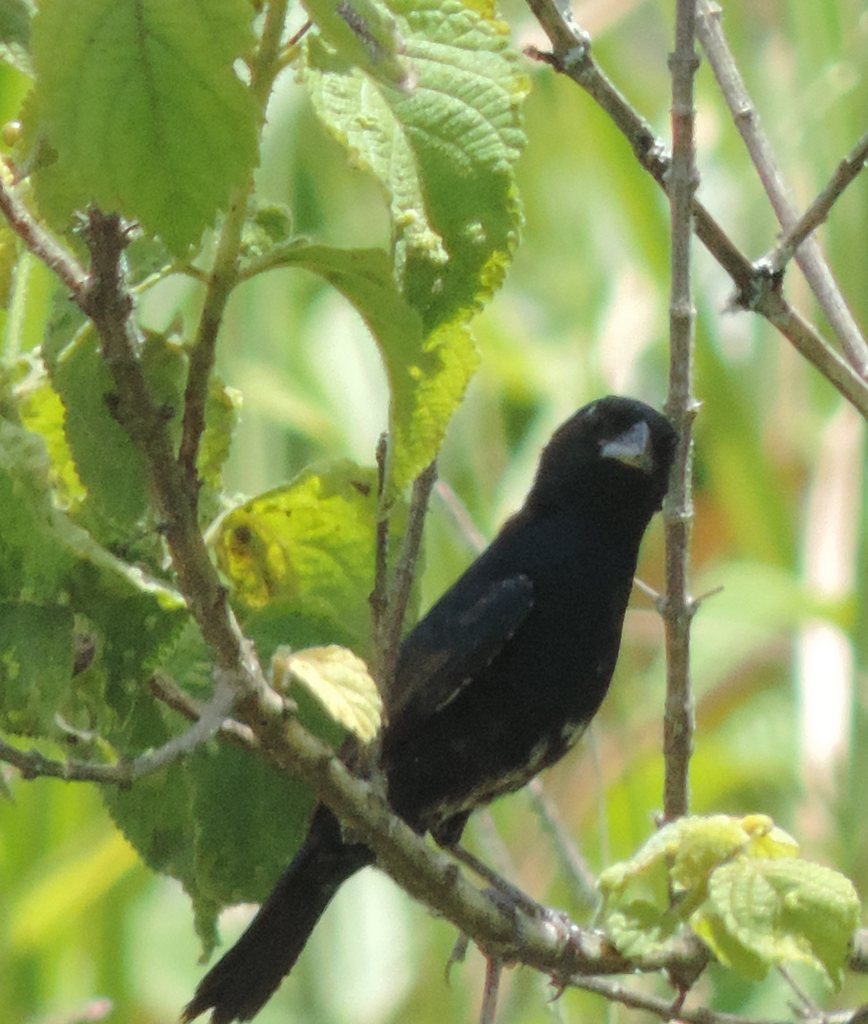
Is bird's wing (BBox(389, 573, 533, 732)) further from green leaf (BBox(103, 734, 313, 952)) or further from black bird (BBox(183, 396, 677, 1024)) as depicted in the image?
green leaf (BBox(103, 734, 313, 952))

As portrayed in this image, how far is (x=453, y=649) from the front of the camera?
284 centimetres

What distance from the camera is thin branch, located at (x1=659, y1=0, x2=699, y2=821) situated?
1.93m

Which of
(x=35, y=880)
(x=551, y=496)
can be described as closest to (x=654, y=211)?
(x=551, y=496)

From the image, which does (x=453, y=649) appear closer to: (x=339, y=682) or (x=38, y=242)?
(x=339, y=682)

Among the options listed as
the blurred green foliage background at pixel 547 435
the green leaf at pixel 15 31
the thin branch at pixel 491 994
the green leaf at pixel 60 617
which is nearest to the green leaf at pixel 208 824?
the green leaf at pixel 60 617

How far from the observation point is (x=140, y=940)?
449cm

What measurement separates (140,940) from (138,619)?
3.48m

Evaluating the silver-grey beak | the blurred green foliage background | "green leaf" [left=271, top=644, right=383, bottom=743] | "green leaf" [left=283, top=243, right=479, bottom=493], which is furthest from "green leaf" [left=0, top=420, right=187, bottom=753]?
the silver-grey beak

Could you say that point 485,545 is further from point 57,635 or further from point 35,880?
point 57,635

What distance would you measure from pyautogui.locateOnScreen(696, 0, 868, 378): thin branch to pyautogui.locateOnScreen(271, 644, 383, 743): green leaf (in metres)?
1.22

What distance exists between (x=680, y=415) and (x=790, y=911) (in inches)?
32.2

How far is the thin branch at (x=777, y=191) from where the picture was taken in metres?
2.22

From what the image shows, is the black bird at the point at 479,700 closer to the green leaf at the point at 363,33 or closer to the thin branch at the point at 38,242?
the thin branch at the point at 38,242

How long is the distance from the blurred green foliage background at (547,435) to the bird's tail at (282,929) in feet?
1.06
